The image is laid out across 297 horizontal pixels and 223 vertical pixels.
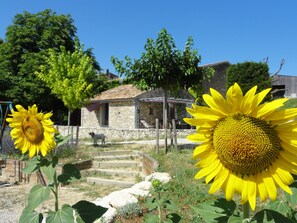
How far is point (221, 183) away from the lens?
3.73 ft

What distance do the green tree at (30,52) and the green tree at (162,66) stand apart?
12.8 m

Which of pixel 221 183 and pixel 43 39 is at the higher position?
pixel 43 39

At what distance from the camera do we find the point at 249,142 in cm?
110

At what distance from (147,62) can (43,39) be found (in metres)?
16.7

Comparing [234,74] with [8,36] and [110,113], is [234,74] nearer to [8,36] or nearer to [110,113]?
[110,113]

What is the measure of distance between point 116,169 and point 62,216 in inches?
343

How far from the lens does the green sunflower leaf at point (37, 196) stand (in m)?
1.94

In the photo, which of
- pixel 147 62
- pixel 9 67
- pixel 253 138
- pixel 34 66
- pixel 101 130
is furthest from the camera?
pixel 9 67

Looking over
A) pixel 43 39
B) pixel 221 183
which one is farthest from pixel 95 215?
pixel 43 39

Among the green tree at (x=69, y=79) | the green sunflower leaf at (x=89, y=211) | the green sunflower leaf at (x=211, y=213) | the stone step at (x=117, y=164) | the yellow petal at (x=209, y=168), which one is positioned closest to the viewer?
the yellow petal at (x=209, y=168)

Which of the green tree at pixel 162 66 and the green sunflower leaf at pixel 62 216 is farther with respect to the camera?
the green tree at pixel 162 66

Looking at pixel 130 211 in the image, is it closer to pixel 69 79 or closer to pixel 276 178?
pixel 276 178

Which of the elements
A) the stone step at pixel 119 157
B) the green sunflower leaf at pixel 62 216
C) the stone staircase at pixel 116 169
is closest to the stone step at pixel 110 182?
the stone staircase at pixel 116 169

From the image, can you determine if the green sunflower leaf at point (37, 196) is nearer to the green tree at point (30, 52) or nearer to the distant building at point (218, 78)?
the green tree at point (30, 52)
